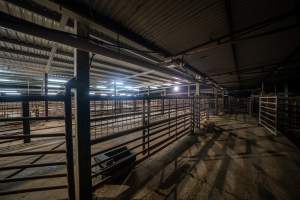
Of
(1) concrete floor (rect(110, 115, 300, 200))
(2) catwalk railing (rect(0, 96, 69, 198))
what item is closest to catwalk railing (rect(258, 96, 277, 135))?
(1) concrete floor (rect(110, 115, 300, 200))

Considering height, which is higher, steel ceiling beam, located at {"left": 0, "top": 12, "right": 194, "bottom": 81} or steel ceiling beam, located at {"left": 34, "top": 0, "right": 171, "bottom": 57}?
steel ceiling beam, located at {"left": 34, "top": 0, "right": 171, "bottom": 57}

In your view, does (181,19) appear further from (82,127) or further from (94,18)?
(82,127)

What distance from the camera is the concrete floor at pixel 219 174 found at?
1.85 meters

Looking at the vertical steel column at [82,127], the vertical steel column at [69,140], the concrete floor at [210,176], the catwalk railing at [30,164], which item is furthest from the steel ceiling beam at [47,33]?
the concrete floor at [210,176]

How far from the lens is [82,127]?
164cm

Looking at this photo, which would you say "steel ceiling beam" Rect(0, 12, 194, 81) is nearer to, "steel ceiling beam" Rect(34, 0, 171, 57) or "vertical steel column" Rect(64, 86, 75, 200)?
"steel ceiling beam" Rect(34, 0, 171, 57)

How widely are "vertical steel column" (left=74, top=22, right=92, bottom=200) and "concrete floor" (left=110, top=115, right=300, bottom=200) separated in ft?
2.09

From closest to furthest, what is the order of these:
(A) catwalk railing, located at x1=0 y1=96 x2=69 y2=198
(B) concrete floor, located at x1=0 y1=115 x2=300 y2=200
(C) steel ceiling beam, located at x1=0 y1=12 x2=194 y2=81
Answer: (C) steel ceiling beam, located at x1=0 y1=12 x2=194 y2=81 → (A) catwalk railing, located at x1=0 y1=96 x2=69 y2=198 → (B) concrete floor, located at x1=0 y1=115 x2=300 y2=200

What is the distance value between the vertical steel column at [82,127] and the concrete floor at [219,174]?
636 mm

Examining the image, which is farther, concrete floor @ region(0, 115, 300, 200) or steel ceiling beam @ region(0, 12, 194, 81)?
concrete floor @ region(0, 115, 300, 200)

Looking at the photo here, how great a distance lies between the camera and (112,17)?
172cm

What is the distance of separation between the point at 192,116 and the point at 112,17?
424cm

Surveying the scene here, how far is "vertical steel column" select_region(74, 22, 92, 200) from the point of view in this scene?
1.62 m

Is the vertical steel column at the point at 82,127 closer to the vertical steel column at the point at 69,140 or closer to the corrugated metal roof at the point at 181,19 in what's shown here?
the vertical steel column at the point at 69,140
